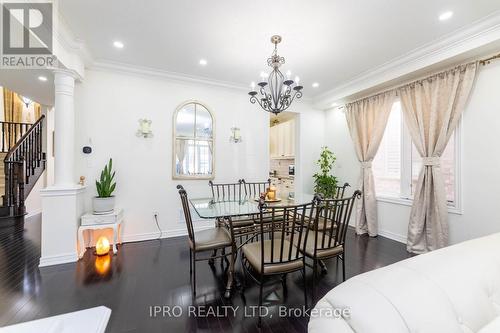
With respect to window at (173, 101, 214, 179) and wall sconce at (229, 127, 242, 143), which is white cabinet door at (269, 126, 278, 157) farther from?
window at (173, 101, 214, 179)

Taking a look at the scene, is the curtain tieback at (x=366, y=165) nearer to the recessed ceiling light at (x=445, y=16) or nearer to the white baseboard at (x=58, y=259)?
the recessed ceiling light at (x=445, y=16)

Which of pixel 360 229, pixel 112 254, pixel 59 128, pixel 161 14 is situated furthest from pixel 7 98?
pixel 360 229

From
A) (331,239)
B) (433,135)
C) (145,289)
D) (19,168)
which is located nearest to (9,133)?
(19,168)

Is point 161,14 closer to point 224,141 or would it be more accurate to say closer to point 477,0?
point 224,141

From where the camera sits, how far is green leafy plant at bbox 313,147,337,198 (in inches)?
173

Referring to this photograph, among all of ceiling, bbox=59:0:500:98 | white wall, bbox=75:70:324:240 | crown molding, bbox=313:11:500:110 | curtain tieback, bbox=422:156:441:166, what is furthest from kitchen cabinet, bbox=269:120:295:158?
curtain tieback, bbox=422:156:441:166

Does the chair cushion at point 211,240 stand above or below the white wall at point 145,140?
below

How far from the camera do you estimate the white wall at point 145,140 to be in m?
3.21

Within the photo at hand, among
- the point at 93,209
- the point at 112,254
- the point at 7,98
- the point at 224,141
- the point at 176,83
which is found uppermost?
the point at 7,98

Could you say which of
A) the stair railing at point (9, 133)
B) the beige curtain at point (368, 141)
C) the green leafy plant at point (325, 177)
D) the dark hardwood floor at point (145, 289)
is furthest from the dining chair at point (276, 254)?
the stair railing at point (9, 133)

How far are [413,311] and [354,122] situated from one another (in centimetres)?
404

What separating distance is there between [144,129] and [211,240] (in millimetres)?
2240

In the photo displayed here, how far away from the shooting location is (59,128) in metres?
2.74

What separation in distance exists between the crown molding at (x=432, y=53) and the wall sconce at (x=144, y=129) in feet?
11.8
